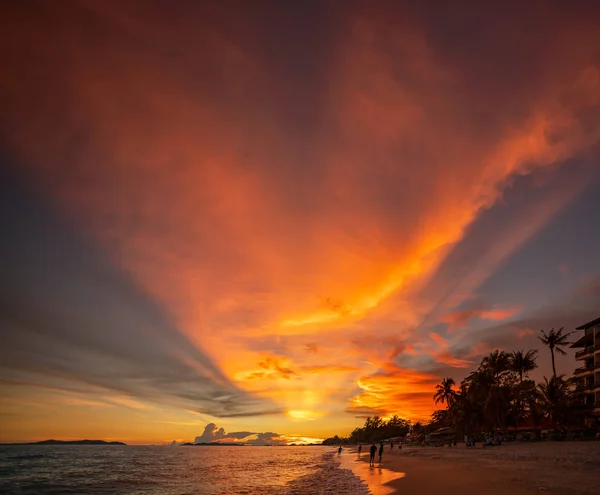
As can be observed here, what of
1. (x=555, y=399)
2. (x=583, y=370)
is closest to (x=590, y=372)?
(x=583, y=370)

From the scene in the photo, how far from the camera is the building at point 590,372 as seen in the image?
71381 millimetres

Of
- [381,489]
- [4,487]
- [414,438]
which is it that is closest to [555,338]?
[414,438]

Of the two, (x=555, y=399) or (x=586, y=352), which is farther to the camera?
(x=586, y=352)

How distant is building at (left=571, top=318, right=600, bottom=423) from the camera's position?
71381 mm

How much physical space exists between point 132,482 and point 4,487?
1221 centimetres

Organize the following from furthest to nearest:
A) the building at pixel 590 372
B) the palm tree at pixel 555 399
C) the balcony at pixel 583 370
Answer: the balcony at pixel 583 370 < the building at pixel 590 372 < the palm tree at pixel 555 399

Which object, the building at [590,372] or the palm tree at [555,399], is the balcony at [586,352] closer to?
the building at [590,372]

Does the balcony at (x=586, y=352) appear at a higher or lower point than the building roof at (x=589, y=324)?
lower

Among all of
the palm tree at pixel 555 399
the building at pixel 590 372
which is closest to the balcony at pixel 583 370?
the building at pixel 590 372

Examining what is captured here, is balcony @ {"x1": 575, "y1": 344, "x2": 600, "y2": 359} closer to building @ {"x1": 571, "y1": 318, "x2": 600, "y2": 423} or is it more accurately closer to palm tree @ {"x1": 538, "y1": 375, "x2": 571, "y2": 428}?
building @ {"x1": 571, "y1": 318, "x2": 600, "y2": 423}

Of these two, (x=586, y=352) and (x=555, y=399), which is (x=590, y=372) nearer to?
(x=586, y=352)

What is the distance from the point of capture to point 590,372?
78.6 m

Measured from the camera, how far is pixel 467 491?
21.5 m

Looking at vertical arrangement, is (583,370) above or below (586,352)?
below
